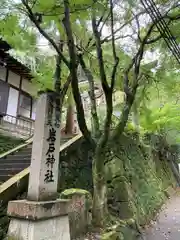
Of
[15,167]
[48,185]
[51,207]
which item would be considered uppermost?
[15,167]

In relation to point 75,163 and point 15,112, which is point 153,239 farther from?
point 15,112

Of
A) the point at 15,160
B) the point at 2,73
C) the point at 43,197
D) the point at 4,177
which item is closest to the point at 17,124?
the point at 2,73

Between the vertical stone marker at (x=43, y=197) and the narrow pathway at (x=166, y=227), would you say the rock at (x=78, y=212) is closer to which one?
the vertical stone marker at (x=43, y=197)

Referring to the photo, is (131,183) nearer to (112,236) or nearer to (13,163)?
(112,236)

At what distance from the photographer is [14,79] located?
54.4 feet

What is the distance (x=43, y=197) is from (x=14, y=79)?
13.3 m

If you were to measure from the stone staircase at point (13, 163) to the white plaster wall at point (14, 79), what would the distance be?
7.40m

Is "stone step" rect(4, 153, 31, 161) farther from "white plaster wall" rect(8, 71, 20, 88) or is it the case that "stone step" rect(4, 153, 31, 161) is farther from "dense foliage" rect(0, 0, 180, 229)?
"white plaster wall" rect(8, 71, 20, 88)

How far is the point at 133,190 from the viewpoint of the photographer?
10258mm

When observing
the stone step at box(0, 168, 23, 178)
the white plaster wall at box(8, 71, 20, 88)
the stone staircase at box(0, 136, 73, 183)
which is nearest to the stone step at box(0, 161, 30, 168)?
the stone staircase at box(0, 136, 73, 183)

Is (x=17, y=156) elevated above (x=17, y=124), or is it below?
below

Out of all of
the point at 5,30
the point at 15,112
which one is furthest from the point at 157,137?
the point at 5,30

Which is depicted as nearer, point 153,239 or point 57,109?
point 57,109

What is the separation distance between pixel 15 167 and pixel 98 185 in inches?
117
